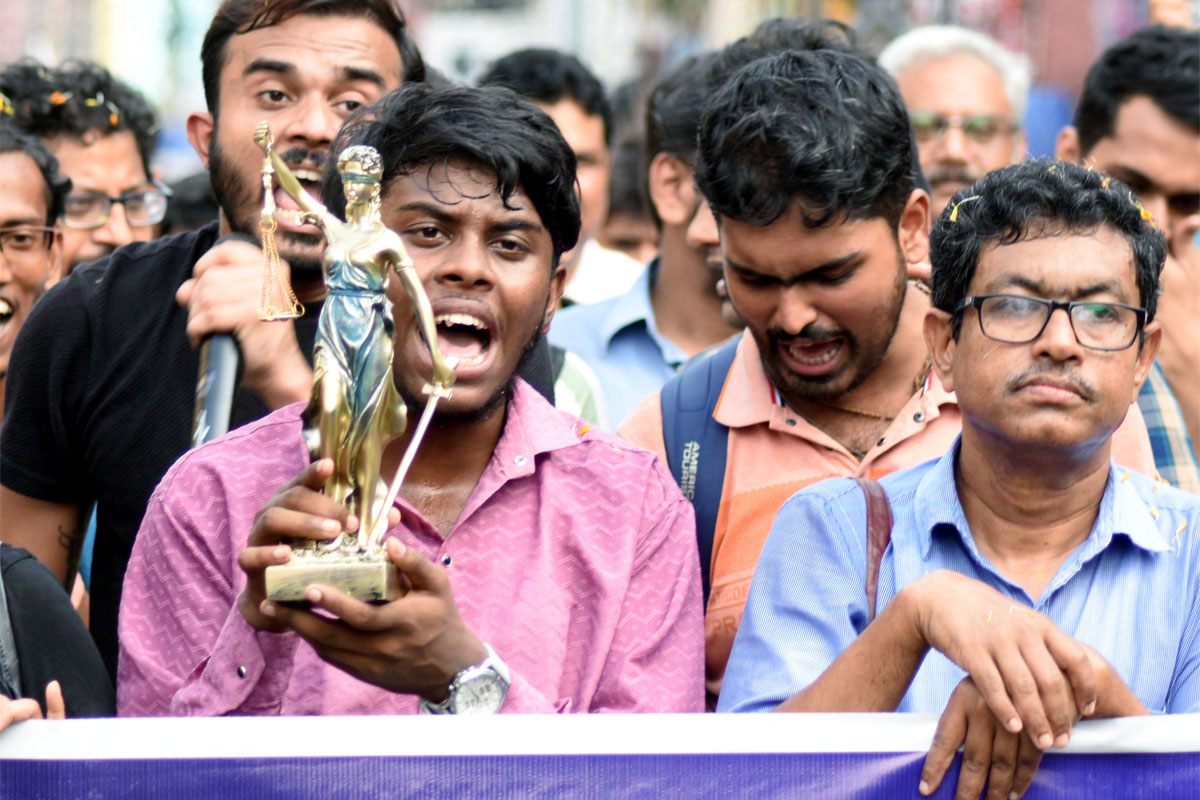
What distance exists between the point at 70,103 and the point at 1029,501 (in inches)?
154

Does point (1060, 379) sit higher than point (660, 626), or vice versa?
point (1060, 379)

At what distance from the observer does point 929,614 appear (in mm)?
2430

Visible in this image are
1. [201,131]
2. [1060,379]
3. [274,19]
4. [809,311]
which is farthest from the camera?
[201,131]

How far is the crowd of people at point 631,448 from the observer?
8.15 ft

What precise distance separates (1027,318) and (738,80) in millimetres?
1173

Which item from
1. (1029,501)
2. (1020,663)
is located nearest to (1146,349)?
(1029,501)

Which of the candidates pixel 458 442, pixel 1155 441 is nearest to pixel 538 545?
pixel 458 442

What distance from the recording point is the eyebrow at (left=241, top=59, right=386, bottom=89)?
374 cm

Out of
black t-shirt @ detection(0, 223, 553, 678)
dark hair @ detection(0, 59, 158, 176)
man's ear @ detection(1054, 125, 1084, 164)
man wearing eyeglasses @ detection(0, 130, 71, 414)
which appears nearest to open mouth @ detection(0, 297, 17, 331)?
man wearing eyeglasses @ detection(0, 130, 71, 414)

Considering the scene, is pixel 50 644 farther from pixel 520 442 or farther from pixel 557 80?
pixel 557 80

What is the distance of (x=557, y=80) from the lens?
6141mm

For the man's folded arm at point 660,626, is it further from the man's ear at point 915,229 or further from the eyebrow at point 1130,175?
the eyebrow at point 1130,175

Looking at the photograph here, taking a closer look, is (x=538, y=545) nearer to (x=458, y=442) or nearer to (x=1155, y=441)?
(x=458, y=442)

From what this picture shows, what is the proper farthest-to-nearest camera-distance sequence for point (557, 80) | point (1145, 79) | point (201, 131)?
point (557, 80) → point (1145, 79) → point (201, 131)
